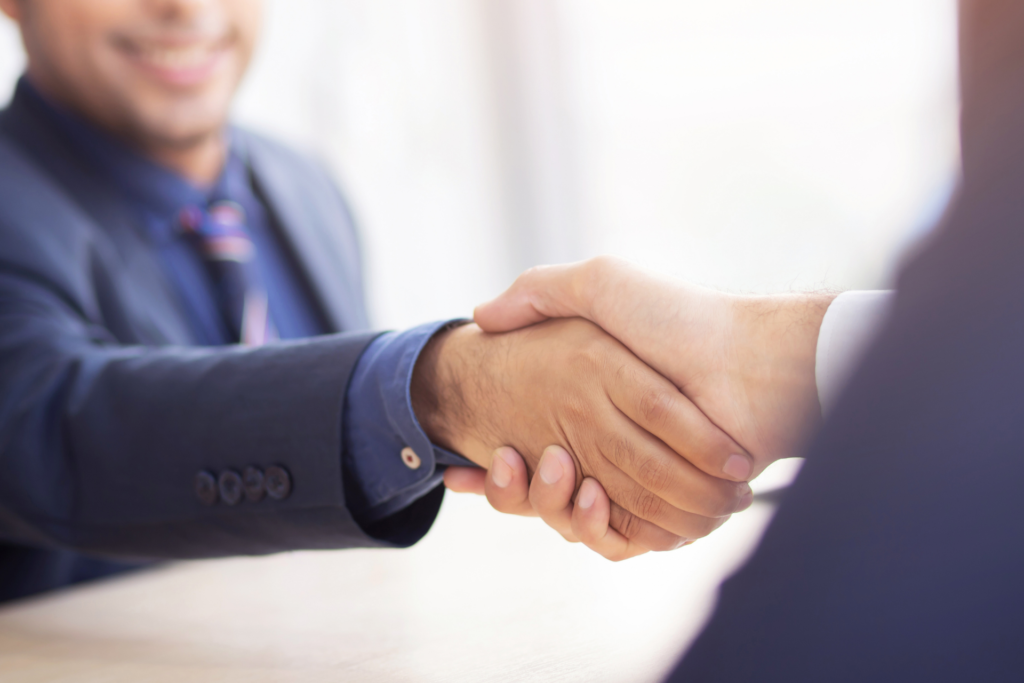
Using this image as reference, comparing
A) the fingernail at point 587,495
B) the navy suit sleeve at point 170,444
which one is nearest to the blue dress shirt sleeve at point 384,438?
the navy suit sleeve at point 170,444

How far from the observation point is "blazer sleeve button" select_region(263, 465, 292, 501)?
77 cm

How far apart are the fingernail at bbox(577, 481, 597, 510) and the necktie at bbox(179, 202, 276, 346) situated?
2.92 ft

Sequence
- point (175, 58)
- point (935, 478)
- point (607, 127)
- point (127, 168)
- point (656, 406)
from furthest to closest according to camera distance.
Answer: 1. point (607, 127)
2. point (175, 58)
3. point (127, 168)
4. point (656, 406)
5. point (935, 478)

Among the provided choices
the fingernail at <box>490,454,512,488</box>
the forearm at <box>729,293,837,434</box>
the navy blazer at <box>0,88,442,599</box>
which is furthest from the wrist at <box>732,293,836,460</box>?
the navy blazer at <box>0,88,442,599</box>

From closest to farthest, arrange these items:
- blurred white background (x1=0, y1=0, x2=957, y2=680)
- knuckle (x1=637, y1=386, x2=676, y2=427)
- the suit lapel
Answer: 1. knuckle (x1=637, y1=386, x2=676, y2=427)
2. the suit lapel
3. blurred white background (x1=0, y1=0, x2=957, y2=680)

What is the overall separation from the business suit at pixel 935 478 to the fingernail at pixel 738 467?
1.00ft

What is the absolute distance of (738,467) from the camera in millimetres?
655

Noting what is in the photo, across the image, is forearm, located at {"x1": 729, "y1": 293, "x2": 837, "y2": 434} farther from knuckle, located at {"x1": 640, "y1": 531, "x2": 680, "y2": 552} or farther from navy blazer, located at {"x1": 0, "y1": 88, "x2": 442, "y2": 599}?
navy blazer, located at {"x1": 0, "y1": 88, "x2": 442, "y2": 599}

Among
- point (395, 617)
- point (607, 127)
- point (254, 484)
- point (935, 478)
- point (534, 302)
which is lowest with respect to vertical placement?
point (607, 127)

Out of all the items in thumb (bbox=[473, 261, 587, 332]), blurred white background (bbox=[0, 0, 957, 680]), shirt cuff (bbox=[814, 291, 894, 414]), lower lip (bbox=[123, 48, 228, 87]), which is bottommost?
blurred white background (bbox=[0, 0, 957, 680])

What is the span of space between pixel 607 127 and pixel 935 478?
3043 mm

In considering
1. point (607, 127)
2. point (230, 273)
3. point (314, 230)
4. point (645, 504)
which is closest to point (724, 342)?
point (645, 504)

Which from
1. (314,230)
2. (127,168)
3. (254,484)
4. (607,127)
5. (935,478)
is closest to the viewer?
(935,478)

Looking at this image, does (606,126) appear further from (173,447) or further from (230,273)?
(173,447)
